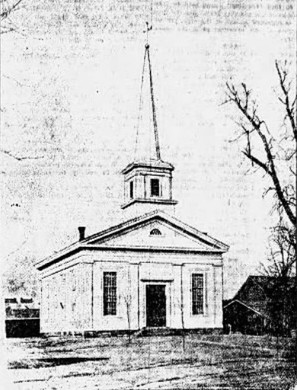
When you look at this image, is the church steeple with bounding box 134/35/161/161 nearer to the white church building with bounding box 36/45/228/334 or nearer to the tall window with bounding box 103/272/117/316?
the white church building with bounding box 36/45/228/334

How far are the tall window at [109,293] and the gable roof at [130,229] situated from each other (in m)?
0.10

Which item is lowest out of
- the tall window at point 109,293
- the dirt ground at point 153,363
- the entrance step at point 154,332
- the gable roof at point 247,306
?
the dirt ground at point 153,363

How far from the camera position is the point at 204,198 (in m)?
2.30

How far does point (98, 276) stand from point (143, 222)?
0.79ft

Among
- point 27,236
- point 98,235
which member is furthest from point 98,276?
point 27,236

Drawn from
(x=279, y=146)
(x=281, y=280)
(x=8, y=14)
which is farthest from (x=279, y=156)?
(x=8, y=14)

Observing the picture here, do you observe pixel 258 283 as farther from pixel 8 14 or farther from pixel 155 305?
pixel 8 14

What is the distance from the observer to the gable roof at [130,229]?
2.09 m

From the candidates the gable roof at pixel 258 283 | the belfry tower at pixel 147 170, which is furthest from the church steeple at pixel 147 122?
the gable roof at pixel 258 283

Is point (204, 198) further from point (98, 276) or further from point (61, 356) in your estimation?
point (61, 356)

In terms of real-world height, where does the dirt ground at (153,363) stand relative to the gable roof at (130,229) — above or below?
below

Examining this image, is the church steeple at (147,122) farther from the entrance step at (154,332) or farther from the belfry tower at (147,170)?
the entrance step at (154,332)

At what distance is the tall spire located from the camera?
2.23 m

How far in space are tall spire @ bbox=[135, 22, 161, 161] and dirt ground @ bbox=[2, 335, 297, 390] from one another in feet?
2.11
